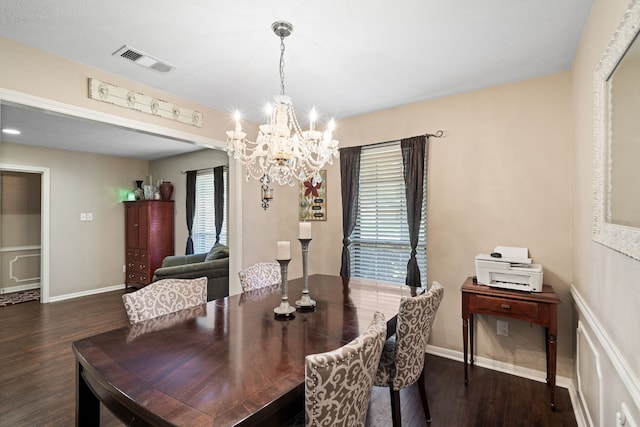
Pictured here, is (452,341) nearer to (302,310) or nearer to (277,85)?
(302,310)

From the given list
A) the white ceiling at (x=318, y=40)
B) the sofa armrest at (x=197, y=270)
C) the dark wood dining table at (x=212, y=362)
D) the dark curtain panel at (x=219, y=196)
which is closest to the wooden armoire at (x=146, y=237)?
the dark curtain panel at (x=219, y=196)

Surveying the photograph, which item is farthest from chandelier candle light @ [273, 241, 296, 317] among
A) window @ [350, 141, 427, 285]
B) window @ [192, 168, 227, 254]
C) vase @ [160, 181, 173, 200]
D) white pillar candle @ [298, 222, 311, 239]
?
vase @ [160, 181, 173, 200]

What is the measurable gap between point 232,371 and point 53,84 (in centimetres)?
245

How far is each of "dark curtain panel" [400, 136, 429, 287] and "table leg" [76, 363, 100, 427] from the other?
2604 mm

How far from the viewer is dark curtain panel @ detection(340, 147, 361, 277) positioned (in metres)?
3.51

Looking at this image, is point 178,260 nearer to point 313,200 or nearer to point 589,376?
point 313,200

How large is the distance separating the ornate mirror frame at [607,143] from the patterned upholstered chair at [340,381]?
948 mm

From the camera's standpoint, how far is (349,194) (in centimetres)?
352

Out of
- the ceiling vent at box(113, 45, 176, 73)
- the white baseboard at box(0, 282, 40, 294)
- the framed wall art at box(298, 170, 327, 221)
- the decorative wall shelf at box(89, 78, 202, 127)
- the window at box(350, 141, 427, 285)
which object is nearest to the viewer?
the ceiling vent at box(113, 45, 176, 73)

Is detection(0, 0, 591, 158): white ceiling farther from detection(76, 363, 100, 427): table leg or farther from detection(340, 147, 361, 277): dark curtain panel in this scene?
detection(76, 363, 100, 427): table leg

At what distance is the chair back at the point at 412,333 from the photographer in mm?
1659

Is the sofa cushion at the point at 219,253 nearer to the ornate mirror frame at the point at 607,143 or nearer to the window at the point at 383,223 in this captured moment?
the window at the point at 383,223

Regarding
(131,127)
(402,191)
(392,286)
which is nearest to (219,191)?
(131,127)

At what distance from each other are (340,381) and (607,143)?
1562 mm
